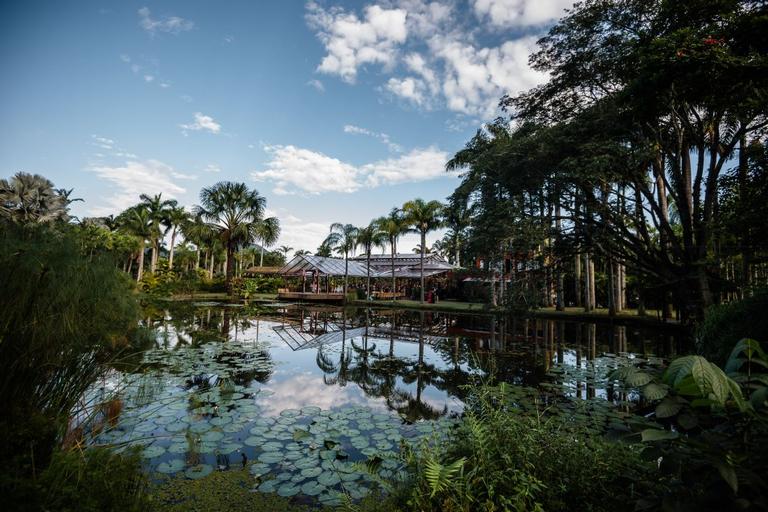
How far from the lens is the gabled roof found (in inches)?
1256

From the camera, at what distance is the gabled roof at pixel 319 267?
105 ft

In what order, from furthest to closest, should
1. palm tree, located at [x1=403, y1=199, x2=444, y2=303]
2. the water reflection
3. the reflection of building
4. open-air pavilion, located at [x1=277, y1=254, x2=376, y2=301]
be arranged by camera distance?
the reflection of building
open-air pavilion, located at [x1=277, y1=254, x2=376, y2=301]
palm tree, located at [x1=403, y1=199, x2=444, y2=303]
the water reflection

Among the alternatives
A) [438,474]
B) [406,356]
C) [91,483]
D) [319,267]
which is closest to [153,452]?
[91,483]

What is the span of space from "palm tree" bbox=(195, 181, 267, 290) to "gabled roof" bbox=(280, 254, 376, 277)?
4826 mm

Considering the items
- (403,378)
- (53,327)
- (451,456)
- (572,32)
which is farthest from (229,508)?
(572,32)

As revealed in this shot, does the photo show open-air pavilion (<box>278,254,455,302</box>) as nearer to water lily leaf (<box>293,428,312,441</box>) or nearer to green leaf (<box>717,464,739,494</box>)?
water lily leaf (<box>293,428,312,441</box>)

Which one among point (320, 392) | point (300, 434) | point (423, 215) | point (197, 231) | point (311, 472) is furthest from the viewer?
point (197, 231)

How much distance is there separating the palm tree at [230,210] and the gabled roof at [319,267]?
4826 millimetres

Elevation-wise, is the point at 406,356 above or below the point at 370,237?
below

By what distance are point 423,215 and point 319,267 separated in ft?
36.0

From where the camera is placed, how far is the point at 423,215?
27.0 m

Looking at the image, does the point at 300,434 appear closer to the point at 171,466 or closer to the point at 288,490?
the point at 288,490

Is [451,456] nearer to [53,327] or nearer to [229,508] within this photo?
[229,508]

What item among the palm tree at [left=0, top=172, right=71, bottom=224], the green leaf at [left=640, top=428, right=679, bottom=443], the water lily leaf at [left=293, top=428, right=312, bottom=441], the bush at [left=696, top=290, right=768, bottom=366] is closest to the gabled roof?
the palm tree at [left=0, top=172, right=71, bottom=224]
